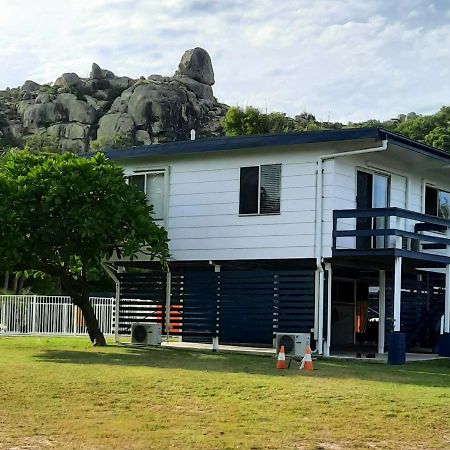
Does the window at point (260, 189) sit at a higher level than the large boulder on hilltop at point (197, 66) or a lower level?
lower

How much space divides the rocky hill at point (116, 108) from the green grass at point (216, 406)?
210ft

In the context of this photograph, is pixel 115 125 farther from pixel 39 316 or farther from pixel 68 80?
pixel 39 316

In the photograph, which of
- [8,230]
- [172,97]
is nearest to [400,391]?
[8,230]

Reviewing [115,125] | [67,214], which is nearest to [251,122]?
[115,125]

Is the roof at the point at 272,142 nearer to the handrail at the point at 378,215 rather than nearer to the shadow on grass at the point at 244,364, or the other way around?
the handrail at the point at 378,215

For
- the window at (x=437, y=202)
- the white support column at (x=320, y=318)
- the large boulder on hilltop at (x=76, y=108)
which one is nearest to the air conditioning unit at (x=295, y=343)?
the white support column at (x=320, y=318)

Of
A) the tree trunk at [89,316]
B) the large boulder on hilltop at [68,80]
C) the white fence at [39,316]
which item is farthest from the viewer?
the large boulder on hilltop at [68,80]

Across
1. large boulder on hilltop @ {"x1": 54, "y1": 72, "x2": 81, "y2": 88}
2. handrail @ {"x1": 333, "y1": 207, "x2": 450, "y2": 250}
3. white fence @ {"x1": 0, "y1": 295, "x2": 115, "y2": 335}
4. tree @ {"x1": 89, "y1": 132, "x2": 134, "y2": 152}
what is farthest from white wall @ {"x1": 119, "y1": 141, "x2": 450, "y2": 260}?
large boulder on hilltop @ {"x1": 54, "y1": 72, "x2": 81, "y2": 88}

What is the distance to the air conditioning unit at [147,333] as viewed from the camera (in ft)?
71.9

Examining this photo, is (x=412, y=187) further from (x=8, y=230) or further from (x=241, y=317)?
(x=8, y=230)

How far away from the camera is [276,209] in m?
21.0

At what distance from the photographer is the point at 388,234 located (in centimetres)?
1897

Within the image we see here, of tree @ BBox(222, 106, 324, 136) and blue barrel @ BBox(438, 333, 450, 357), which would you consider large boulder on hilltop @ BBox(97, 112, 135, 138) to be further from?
blue barrel @ BBox(438, 333, 450, 357)

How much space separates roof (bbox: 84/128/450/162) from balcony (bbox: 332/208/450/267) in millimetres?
1592
